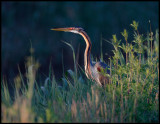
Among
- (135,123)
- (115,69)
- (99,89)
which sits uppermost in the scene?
(115,69)

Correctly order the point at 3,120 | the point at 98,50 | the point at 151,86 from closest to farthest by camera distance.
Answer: the point at 3,120 < the point at 151,86 < the point at 98,50

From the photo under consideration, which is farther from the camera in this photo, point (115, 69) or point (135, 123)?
point (115, 69)

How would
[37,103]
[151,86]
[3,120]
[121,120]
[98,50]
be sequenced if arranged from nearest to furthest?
[3,120] → [121,120] → [151,86] → [37,103] → [98,50]

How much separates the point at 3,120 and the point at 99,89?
1372mm

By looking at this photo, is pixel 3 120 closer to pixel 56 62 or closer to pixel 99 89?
pixel 99 89

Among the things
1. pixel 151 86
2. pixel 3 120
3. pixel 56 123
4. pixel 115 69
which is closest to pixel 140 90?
pixel 151 86

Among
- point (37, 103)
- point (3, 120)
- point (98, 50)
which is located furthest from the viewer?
point (98, 50)

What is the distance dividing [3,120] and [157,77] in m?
1.77

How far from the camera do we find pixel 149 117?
3.36m

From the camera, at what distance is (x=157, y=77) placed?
3.61 m

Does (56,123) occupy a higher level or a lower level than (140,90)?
lower

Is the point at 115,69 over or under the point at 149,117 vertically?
over

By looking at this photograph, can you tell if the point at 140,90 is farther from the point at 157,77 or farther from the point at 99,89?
the point at 99,89

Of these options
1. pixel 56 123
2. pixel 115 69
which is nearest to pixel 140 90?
pixel 115 69
